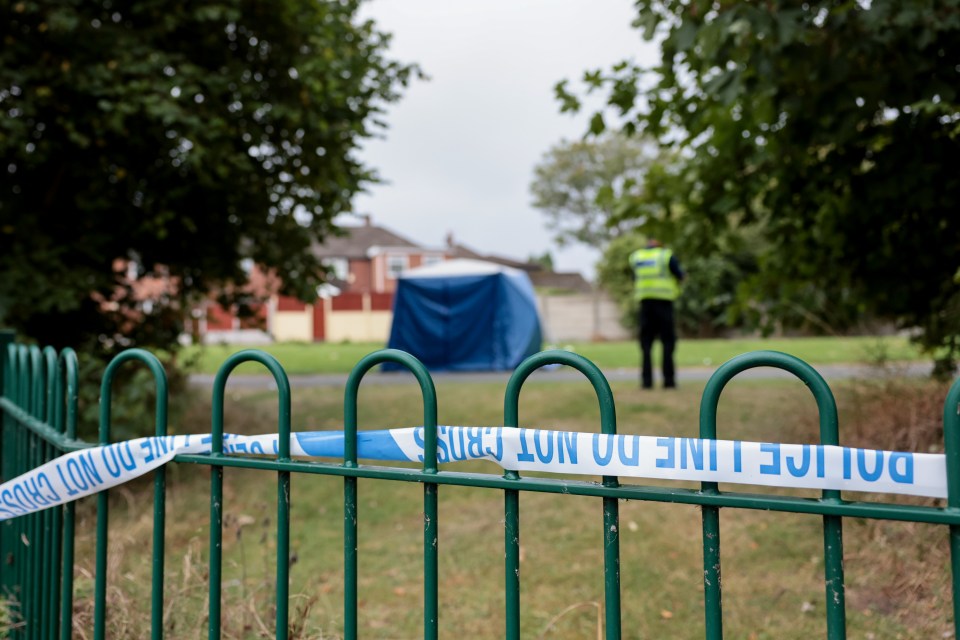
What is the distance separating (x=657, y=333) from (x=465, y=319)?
16.5 feet

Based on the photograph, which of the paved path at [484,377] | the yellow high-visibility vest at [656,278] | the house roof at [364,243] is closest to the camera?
the yellow high-visibility vest at [656,278]

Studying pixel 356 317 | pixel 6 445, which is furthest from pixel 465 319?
pixel 356 317

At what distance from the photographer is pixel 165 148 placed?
18.8 ft

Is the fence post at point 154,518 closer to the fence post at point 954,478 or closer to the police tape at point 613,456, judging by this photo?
the police tape at point 613,456

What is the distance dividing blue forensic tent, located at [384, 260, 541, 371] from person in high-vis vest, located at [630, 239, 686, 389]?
458 cm

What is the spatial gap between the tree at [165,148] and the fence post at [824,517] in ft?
15.2

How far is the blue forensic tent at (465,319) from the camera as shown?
12.9 m

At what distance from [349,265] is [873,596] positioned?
149 ft

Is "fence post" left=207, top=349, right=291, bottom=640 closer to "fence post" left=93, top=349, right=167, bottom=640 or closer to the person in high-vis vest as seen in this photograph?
"fence post" left=93, top=349, right=167, bottom=640

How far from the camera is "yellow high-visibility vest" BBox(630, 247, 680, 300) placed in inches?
327

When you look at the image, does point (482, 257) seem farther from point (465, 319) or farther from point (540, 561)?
point (540, 561)

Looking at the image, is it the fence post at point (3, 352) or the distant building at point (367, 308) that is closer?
the fence post at point (3, 352)

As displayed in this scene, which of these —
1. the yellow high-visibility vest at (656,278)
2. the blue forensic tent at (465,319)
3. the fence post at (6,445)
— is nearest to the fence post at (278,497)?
the fence post at (6,445)

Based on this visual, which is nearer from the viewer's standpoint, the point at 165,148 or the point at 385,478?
the point at 385,478
